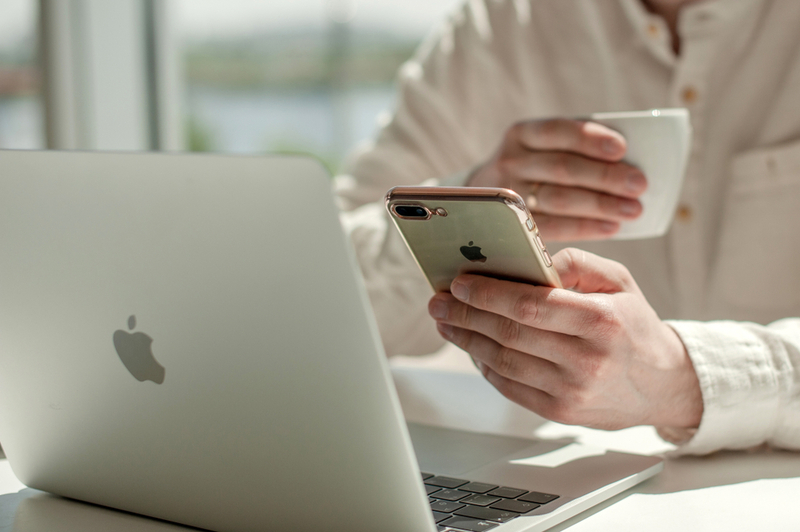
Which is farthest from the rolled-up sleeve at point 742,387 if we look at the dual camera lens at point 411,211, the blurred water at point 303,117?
the blurred water at point 303,117

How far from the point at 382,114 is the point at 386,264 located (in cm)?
44

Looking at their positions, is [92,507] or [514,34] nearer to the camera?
[92,507]

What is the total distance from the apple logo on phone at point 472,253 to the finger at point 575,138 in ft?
0.77

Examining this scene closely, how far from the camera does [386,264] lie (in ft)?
3.40

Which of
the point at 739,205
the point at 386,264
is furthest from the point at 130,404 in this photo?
the point at 739,205

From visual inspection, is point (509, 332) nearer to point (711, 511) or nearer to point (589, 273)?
point (589, 273)

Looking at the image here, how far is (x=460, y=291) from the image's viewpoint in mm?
494

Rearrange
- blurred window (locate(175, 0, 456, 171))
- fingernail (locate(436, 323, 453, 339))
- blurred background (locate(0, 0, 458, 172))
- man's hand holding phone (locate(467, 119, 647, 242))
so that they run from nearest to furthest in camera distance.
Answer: fingernail (locate(436, 323, 453, 339)) < man's hand holding phone (locate(467, 119, 647, 242)) < blurred background (locate(0, 0, 458, 172)) < blurred window (locate(175, 0, 456, 171))

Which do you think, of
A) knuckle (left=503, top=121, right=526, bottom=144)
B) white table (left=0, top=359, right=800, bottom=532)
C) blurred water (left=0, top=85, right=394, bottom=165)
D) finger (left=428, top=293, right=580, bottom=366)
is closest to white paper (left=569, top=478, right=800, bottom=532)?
white table (left=0, top=359, right=800, bottom=532)

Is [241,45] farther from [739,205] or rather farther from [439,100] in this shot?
[739,205]

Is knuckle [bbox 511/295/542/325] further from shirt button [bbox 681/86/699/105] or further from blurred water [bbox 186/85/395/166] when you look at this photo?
blurred water [bbox 186/85/395/166]

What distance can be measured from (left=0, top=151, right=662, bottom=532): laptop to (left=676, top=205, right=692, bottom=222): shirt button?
2.13ft

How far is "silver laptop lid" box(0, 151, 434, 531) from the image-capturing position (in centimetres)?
35

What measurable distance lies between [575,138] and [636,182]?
0.07 meters
